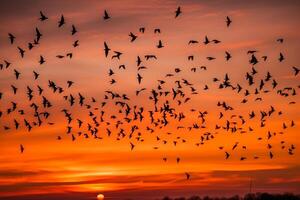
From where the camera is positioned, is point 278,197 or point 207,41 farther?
point 278,197

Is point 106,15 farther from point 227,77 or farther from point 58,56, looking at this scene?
point 227,77

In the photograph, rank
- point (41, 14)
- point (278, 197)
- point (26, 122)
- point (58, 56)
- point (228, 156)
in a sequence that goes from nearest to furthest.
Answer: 1. point (41, 14)
2. point (58, 56)
3. point (26, 122)
4. point (228, 156)
5. point (278, 197)

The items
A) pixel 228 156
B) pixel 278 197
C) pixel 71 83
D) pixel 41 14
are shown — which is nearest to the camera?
pixel 41 14

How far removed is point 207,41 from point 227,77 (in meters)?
5.85

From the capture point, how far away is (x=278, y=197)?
6900 inches

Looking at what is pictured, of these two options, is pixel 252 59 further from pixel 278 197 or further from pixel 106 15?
pixel 278 197

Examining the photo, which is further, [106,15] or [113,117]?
[113,117]

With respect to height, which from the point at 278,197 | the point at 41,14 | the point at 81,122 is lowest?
the point at 278,197

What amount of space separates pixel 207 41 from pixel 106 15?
983cm

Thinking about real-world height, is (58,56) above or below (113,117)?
above

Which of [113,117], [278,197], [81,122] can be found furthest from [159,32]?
[278,197]

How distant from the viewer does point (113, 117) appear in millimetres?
72562

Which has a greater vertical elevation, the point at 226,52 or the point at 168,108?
the point at 226,52

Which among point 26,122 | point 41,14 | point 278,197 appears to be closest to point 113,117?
point 26,122
